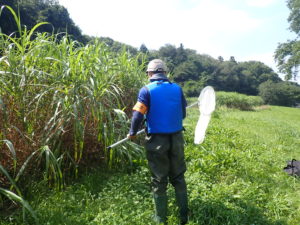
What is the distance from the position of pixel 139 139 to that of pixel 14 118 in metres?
1.84

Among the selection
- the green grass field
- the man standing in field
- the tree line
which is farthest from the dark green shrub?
the man standing in field

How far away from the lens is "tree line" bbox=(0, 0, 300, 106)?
17.0 meters

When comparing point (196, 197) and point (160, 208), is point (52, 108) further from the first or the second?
point (196, 197)

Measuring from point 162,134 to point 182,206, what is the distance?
710 millimetres

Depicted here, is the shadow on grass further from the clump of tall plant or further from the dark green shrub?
the dark green shrub

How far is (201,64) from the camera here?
57.2m

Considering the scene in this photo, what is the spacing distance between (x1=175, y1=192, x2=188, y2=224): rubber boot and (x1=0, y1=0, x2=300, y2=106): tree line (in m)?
2.38

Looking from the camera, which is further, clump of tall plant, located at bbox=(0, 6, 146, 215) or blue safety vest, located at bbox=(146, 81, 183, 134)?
clump of tall plant, located at bbox=(0, 6, 146, 215)

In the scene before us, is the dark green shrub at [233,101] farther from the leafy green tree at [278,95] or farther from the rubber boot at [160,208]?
the rubber boot at [160,208]

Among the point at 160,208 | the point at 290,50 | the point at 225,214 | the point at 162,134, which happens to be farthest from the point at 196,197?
the point at 290,50

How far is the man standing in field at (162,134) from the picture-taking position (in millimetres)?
2311

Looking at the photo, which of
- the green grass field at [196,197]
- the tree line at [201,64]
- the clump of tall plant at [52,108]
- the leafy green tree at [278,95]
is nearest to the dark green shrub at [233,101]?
the tree line at [201,64]

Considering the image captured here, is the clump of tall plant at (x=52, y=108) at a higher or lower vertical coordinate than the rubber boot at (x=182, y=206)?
higher

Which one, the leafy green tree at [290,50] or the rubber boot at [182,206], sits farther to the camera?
the leafy green tree at [290,50]
